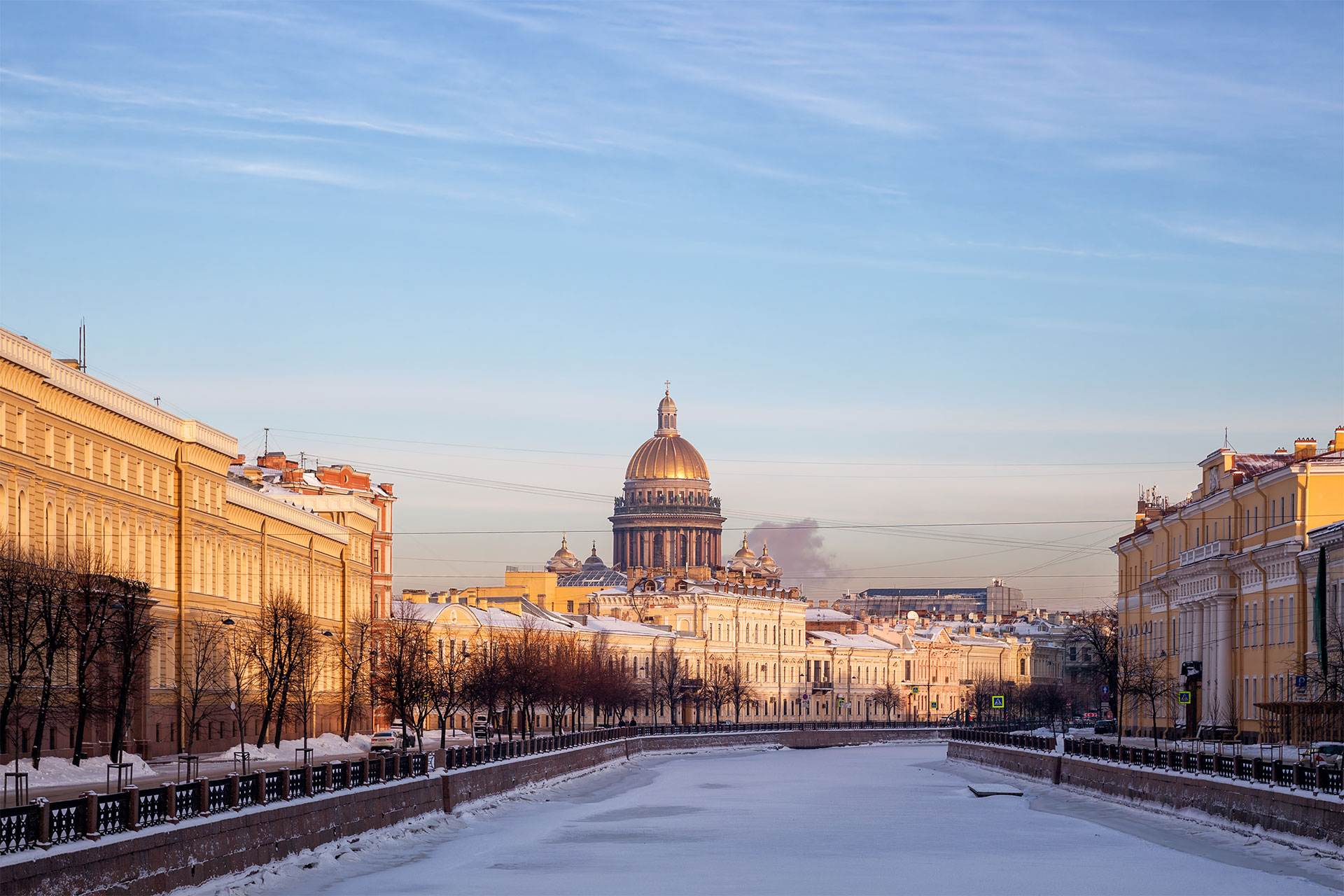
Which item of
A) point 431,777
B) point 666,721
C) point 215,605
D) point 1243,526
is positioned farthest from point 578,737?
point 666,721

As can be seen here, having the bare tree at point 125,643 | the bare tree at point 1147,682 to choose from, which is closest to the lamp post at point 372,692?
the bare tree at point 125,643

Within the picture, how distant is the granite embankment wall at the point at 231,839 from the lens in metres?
25.1

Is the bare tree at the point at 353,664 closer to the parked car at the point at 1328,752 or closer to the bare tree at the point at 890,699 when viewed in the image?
the parked car at the point at 1328,752

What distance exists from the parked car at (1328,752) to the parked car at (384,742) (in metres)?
31.6

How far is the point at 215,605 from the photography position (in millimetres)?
70250

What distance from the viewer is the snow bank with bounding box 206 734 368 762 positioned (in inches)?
2505

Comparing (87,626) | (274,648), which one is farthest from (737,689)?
(87,626)

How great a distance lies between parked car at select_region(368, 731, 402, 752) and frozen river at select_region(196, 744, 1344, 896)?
7.24 meters

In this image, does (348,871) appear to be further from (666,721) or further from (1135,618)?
(666,721)

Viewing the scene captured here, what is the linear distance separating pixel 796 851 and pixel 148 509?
2696 cm

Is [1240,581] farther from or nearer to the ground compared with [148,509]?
nearer to the ground

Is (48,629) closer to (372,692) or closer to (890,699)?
(372,692)

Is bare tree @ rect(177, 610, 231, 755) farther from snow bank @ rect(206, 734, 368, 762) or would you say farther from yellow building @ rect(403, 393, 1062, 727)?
yellow building @ rect(403, 393, 1062, 727)

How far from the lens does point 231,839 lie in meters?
32.1
